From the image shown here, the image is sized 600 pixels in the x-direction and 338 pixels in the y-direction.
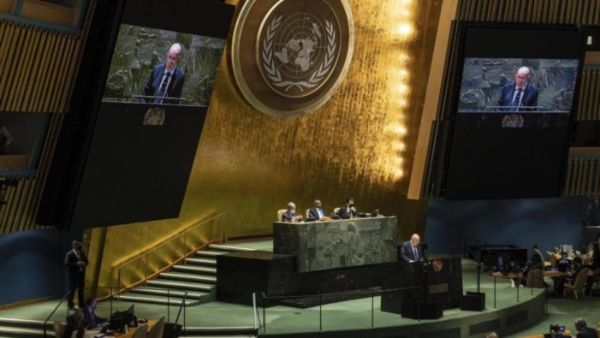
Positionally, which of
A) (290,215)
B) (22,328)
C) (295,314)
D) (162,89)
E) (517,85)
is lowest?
(22,328)

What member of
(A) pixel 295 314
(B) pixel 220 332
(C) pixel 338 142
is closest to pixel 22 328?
(B) pixel 220 332

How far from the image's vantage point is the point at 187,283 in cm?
2262

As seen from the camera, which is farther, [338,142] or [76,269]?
[338,142]

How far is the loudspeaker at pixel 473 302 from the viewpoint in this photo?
21.4 m

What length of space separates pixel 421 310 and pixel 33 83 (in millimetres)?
7806

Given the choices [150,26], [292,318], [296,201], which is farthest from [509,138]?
[150,26]

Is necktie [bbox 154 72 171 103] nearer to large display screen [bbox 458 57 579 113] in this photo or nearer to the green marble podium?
the green marble podium

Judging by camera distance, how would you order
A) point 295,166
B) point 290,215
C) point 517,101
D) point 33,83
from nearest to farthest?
1. point 33,83
2. point 290,215
3. point 295,166
4. point 517,101

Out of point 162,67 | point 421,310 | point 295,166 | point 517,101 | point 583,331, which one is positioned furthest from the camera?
point 517,101

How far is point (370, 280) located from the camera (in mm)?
23219

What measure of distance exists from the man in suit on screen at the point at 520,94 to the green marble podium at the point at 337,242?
16.1 feet

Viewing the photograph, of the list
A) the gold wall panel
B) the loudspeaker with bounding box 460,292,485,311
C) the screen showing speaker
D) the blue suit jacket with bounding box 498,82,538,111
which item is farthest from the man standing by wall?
the blue suit jacket with bounding box 498,82,538,111

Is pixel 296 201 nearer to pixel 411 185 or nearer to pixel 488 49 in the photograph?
pixel 411 185

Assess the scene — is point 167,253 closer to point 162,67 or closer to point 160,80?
point 160,80
